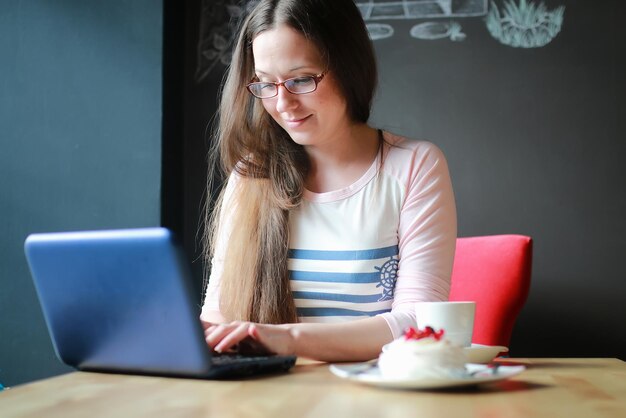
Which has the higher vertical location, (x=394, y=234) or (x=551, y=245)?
(x=394, y=234)

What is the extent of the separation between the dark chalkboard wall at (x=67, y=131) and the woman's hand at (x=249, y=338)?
1934mm

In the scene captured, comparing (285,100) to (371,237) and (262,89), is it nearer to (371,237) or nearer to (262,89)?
(262,89)

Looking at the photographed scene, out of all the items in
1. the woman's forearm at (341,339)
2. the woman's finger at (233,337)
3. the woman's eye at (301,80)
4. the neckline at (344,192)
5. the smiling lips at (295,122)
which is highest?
the woman's eye at (301,80)

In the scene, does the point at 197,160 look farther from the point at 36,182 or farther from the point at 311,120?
the point at 311,120

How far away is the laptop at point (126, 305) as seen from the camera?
94cm

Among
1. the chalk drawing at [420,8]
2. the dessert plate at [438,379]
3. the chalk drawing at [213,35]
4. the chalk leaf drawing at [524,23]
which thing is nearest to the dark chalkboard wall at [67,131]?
the chalk drawing at [213,35]

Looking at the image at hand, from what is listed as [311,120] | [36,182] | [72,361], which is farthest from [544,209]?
[72,361]

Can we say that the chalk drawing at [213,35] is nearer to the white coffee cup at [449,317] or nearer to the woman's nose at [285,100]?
the woman's nose at [285,100]

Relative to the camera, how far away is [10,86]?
3123 mm

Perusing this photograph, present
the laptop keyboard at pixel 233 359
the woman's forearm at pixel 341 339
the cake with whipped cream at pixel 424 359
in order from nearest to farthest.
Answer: the cake with whipped cream at pixel 424 359, the laptop keyboard at pixel 233 359, the woman's forearm at pixel 341 339

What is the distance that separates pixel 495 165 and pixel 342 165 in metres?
1.44

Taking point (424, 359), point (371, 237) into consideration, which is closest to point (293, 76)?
point (371, 237)

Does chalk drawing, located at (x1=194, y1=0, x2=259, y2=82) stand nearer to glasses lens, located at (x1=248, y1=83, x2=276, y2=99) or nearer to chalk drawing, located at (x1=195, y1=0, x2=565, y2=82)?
chalk drawing, located at (x1=195, y1=0, x2=565, y2=82)

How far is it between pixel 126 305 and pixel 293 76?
73 cm
